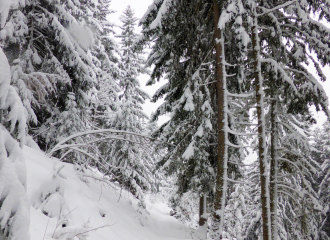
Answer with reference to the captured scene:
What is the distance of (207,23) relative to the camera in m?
6.82

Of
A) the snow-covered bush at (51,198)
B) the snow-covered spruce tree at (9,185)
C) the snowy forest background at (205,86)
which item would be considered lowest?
the snow-covered bush at (51,198)

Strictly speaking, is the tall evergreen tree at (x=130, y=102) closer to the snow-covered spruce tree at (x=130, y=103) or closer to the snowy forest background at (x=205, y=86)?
the snow-covered spruce tree at (x=130, y=103)

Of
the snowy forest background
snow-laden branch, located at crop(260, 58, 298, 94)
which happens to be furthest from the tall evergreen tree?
snow-laden branch, located at crop(260, 58, 298, 94)

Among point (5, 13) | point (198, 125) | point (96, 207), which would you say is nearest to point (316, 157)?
point (198, 125)

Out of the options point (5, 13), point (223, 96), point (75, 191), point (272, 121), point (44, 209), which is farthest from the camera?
point (272, 121)

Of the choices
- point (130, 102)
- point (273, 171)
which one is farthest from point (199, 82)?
point (130, 102)

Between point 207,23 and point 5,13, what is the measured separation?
630cm

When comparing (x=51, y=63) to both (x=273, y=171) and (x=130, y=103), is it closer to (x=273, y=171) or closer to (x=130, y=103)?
(x=130, y=103)


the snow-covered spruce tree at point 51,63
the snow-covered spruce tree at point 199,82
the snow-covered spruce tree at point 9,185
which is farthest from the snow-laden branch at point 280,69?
the snow-covered spruce tree at point 51,63

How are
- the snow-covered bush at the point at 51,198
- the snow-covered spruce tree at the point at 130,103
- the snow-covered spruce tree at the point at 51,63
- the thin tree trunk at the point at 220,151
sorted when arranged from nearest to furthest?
the snow-covered bush at the point at 51,198
the thin tree trunk at the point at 220,151
the snow-covered spruce tree at the point at 51,63
the snow-covered spruce tree at the point at 130,103

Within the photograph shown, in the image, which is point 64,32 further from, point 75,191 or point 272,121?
point 272,121

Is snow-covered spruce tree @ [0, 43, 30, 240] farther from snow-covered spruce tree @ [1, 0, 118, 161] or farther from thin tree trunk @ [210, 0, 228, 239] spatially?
snow-covered spruce tree @ [1, 0, 118, 161]

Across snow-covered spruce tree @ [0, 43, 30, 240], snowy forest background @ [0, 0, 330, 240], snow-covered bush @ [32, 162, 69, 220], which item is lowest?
snow-covered bush @ [32, 162, 69, 220]

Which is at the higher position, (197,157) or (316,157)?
(316,157)
